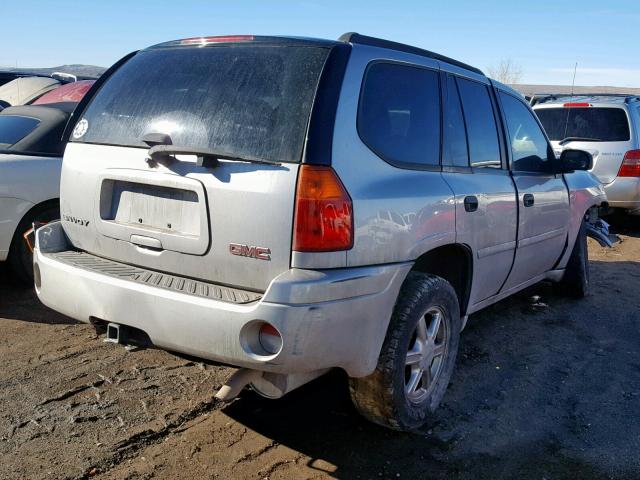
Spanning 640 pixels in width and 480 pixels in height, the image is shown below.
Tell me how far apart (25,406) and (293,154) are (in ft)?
6.97

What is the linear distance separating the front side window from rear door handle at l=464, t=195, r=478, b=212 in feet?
2.79

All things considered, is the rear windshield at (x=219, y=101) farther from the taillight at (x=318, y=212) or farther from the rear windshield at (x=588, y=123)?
the rear windshield at (x=588, y=123)

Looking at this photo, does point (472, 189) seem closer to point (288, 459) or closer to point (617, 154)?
point (288, 459)

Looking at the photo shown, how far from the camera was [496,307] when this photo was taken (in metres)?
5.84

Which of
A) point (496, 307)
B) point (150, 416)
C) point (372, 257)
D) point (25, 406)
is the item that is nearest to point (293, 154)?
point (372, 257)

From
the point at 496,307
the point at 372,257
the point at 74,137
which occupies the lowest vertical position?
the point at 496,307

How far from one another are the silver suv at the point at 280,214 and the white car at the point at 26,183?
1853mm

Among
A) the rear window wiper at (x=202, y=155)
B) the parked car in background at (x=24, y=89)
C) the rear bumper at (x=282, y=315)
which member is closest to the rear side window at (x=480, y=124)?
the rear bumper at (x=282, y=315)

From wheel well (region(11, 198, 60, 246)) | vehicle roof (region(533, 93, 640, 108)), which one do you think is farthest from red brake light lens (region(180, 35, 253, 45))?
vehicle roof (region(533, 93, 640, 108))

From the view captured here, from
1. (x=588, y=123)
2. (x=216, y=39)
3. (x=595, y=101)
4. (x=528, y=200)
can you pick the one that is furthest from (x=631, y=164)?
(x=216, y=39)

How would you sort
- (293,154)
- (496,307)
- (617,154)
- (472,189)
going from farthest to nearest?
(617,154) → (496,307) → (472,189) → (293,154)

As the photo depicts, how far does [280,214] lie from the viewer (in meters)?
2.74

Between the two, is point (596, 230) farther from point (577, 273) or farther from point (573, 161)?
point (573, 161)

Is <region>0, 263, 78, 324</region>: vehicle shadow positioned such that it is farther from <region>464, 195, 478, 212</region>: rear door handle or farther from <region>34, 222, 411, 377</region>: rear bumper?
<region>464, 195, 478, 212</region>: rear door handle
